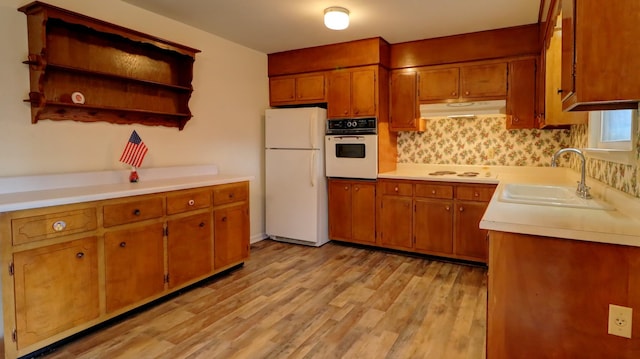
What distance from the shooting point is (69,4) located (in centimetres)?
275

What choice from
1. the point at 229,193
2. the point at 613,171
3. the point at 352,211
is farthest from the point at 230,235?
the point at 613,171

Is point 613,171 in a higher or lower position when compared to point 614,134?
lower

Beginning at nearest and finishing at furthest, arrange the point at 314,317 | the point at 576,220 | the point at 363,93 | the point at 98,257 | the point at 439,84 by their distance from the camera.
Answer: the point at 576,220 → the point at 98,257 → the point at 314,317 → the point at 439,84 → the point at 363,93

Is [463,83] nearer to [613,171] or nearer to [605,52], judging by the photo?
[613,171]

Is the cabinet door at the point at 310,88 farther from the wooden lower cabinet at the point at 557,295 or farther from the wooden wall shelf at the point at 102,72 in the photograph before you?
the wooden lower cabinet at the point at 557,295

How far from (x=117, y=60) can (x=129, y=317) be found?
1.99 metres

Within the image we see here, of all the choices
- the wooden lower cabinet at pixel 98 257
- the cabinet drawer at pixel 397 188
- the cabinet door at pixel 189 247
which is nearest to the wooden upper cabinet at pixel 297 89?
the cabinet drawer at pixel 397 188

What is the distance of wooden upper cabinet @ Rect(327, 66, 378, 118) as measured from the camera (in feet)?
13.6

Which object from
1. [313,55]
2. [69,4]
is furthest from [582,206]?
[69,4]

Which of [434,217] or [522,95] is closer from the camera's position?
[522,95]

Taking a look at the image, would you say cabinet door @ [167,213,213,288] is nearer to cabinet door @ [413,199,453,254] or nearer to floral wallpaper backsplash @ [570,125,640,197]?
cabinet door @ [413,199,453,254]

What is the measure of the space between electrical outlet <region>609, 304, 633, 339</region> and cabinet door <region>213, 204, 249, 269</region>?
2.71 meters

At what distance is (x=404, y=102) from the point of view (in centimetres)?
430

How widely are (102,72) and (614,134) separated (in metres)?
3.49
